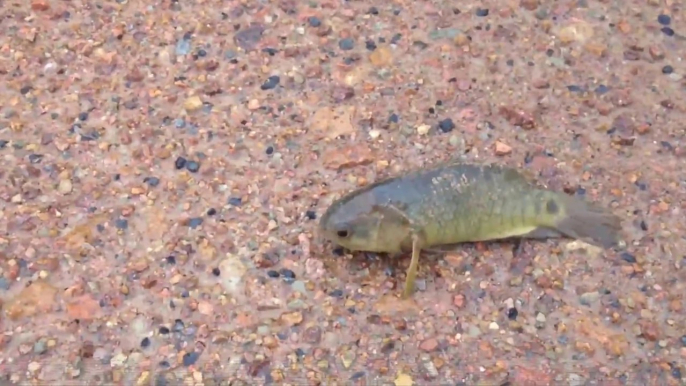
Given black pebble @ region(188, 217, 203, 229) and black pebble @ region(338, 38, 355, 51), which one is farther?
black pebble @ region(338, 38, 355, 51)

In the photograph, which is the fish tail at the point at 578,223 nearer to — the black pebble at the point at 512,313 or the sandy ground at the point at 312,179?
the sandy ground at the point at 312,179

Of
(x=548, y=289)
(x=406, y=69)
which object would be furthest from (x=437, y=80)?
(x=548, y=289)

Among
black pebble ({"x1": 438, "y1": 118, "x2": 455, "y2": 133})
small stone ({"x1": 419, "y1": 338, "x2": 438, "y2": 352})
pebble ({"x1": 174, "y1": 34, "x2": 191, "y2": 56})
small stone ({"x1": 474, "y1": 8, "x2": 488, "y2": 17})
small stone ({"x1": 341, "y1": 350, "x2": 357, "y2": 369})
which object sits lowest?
small stone ({"x1": 341, "y1": 350, "x2": 357, "y2": 369})

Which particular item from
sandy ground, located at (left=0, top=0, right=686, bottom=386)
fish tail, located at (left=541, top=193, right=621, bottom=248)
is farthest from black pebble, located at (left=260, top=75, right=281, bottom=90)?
fish tail, located at (left=541, top=193, right=621, bottom=248)

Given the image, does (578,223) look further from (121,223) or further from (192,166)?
(121,223)

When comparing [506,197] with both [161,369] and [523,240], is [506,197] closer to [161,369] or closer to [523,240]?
[523,240]

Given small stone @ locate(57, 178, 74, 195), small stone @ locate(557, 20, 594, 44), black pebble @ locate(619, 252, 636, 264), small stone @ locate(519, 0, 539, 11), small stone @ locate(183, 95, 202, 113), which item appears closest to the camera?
black pebble @ locate(619, 252, 636, 264)

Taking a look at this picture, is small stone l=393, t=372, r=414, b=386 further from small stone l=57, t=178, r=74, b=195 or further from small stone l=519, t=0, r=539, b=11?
small stone l=519, t=0, r=539, b=11
